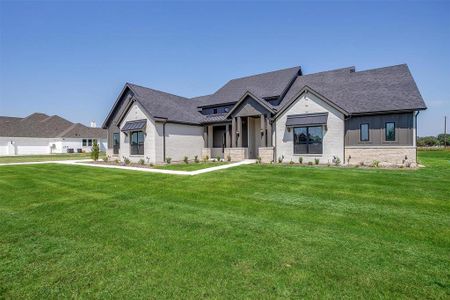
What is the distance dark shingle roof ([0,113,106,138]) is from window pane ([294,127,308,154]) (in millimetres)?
51125

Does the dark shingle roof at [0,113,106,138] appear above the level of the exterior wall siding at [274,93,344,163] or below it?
above

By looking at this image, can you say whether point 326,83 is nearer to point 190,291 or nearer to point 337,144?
point 337,144

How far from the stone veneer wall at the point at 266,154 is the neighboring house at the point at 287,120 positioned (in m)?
0.09

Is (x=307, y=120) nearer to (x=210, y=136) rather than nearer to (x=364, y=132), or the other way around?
(x=364, y=132)

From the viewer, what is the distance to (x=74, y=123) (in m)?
58.5

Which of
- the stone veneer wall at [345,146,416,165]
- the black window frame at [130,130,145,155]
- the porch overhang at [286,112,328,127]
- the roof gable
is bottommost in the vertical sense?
the stone veneer wall at [345,146,416,165]

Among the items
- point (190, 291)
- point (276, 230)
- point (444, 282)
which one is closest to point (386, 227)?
point (444, 282)

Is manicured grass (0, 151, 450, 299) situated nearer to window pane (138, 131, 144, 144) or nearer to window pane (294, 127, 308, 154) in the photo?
window pane (294, 127, 308, 154)

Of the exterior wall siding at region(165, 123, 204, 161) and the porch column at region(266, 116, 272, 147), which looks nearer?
the porch column at region(266, 116, 272, 147)

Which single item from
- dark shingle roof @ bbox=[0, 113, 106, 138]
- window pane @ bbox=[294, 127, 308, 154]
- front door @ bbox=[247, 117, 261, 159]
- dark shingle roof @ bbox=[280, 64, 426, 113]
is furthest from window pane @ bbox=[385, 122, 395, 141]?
dark shingle roof @ bbox=[0, 113, 106, 138]

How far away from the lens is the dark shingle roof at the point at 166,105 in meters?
22.7

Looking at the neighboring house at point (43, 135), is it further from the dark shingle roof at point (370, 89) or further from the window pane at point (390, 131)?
the window pane at point (390, 131)

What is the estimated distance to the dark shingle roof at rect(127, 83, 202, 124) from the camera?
2270 cm

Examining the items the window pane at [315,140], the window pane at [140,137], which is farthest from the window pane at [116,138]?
the window pane at [315,140]
